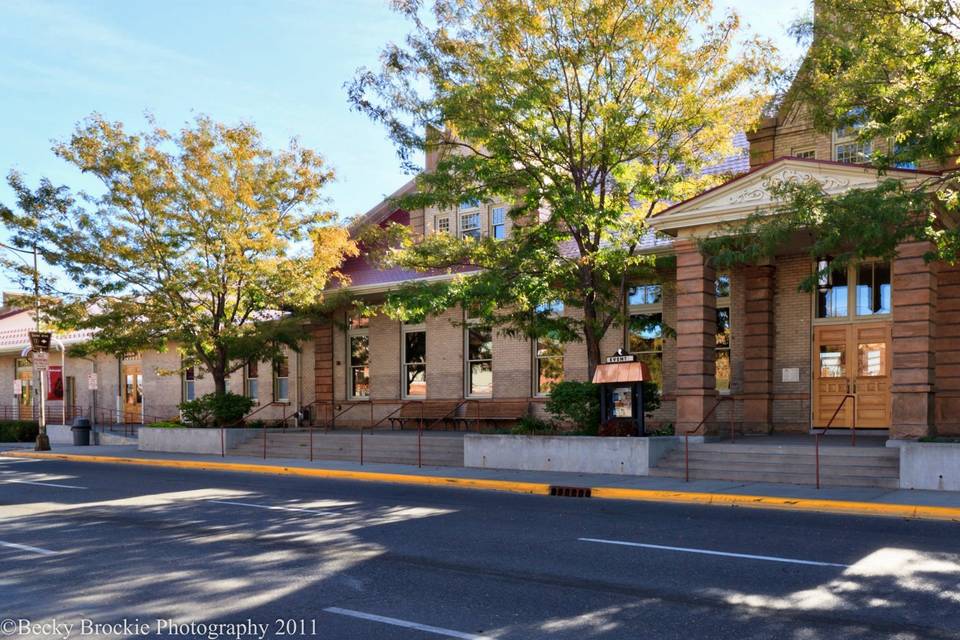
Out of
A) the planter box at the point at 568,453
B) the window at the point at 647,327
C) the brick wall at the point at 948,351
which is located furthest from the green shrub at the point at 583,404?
the brick wall at the point at 948,351

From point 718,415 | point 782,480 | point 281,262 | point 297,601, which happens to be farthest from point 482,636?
point 281,262

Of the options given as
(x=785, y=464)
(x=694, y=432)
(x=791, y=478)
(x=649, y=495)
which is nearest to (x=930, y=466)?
(x=791, y=478)

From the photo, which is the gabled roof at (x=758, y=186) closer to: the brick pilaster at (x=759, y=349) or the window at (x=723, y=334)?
the brick pilaster at (x=759, y=349)

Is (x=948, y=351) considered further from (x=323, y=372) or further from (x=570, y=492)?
(x=323, y=372)

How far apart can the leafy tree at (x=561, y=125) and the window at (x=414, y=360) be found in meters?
9.88

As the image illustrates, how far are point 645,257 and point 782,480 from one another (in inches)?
237

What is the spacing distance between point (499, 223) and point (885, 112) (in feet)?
46.8

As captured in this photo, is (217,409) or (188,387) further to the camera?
(188,387)

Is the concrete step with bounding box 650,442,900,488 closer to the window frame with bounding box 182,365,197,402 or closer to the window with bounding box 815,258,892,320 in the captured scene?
the window with bounding box 815,258,892,320

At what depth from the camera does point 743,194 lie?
17984 millimetres

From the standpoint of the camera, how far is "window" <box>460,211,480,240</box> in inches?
→ 1107

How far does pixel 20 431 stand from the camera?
37.7m

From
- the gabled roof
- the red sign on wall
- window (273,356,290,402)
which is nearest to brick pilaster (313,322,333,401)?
window (273,356,290,402)

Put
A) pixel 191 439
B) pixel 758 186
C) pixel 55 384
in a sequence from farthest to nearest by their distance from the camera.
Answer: pixel 55 384, pixel 191 439, pixel 758 186
